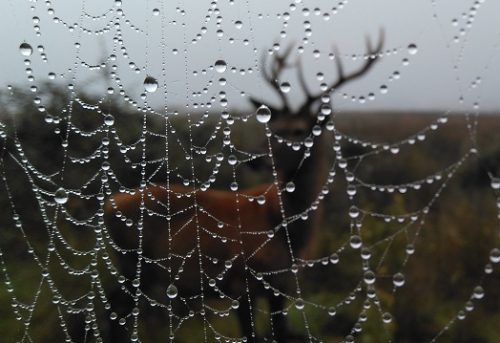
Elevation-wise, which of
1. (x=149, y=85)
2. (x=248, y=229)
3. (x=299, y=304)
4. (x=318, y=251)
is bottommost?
(x=318, y=251)

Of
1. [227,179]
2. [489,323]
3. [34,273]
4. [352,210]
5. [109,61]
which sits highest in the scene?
[109,61]

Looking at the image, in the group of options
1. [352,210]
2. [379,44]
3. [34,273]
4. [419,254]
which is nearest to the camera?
[352,210]

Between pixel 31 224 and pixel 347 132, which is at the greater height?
pixel 31 224

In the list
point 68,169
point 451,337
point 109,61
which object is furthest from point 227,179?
point 109,61

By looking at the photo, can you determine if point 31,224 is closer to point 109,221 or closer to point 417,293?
point 109,221

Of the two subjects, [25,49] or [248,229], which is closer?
[25,49]

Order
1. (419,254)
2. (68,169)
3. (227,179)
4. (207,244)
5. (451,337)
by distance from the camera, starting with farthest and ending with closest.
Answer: (227,179) < (419,254) < (68,169) < (451,337) < (207,244)

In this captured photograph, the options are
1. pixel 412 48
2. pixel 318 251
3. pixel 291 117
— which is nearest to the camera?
pixel 412 48

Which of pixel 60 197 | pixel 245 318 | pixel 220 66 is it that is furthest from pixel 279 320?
pixel 220 66

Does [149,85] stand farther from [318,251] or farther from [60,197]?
[318,251]
